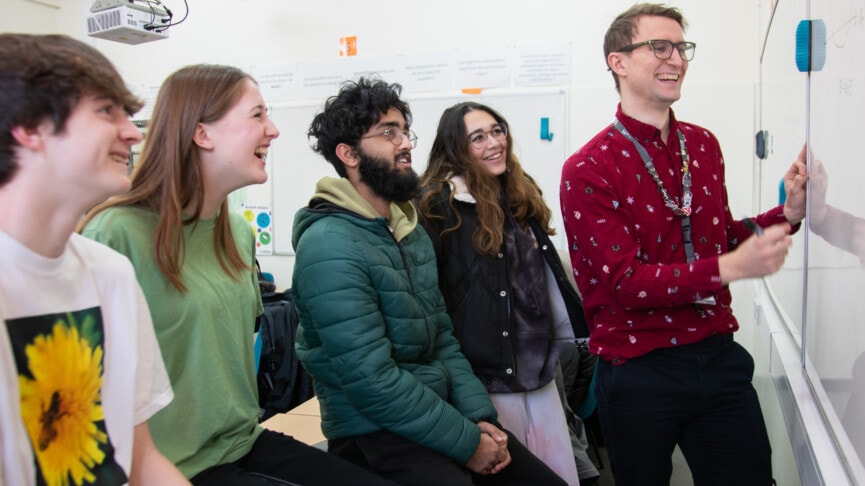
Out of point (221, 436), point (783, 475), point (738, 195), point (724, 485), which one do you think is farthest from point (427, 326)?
point (738, 195)

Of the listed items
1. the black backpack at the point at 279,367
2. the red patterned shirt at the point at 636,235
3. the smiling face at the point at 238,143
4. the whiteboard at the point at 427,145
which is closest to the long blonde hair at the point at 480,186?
the red patterned shirt at the point at 636,235

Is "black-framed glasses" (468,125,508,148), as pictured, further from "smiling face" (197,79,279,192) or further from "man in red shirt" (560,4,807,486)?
"smiling face" (197,79,279,192)

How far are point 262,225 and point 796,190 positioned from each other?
365cm

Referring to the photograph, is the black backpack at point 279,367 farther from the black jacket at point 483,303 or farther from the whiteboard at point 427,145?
the black jacket at point 483,303

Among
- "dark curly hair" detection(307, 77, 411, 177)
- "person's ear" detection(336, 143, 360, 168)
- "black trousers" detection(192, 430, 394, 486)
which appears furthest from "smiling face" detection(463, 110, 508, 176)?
"black trousers" detection(192, 430, 394, 486)

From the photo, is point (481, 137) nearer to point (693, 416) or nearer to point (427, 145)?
point (693, 416)

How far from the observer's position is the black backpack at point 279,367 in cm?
317

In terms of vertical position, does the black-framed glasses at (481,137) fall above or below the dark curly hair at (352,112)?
below

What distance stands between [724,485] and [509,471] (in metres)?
0.51

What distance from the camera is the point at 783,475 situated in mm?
1884

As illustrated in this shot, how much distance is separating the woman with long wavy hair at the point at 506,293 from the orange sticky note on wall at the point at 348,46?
2.38 m

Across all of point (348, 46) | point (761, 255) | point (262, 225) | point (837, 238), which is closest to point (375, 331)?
point (761, 255)

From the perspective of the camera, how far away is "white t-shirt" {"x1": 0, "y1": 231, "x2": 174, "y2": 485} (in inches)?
31.7

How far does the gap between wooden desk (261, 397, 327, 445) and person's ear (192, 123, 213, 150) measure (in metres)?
1.06
